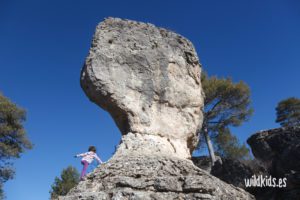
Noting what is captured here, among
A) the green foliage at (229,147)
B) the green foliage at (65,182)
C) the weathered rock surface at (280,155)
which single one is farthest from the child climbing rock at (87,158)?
the green foliage at (65,182)

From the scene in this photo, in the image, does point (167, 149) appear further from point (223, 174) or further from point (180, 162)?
point (223, 174)

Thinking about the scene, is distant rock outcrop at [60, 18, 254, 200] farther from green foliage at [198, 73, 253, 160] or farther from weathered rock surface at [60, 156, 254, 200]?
green foliage at [198, 73, 253, 160]

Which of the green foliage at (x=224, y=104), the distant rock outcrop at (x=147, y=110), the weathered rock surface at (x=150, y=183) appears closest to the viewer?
the weathered rock surface at (x=150, y=183)

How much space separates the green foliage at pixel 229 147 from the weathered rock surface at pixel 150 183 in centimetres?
1490

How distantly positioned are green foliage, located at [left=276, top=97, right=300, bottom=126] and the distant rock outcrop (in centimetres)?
1974

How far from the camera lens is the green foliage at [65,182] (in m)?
24.1

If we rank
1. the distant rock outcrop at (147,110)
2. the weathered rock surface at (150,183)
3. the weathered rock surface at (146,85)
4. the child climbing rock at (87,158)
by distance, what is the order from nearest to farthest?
the weathered rock surface at (150,183)
the distant rock outcrop at (147,110)
the weathered rock surface at (146,85)
the child climbing rock at (87,158)

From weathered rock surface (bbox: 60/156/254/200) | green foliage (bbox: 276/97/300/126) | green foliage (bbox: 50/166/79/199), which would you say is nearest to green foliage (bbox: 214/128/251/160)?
green foliage (bbox: 276/97/300/126)

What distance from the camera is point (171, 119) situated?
7.46 metres

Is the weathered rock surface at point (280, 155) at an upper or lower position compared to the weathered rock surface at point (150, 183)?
upper

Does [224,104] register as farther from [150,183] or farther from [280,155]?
[150,183]

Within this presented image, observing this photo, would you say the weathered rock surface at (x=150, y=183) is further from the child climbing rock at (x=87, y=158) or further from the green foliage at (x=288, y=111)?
the green foliage at (x=288, y=111)

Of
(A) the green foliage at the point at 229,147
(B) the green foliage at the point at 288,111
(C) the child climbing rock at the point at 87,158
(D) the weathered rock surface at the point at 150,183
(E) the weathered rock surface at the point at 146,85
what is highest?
(B) the green foliage at the point at 288,111

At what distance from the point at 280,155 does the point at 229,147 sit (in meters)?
7.05
